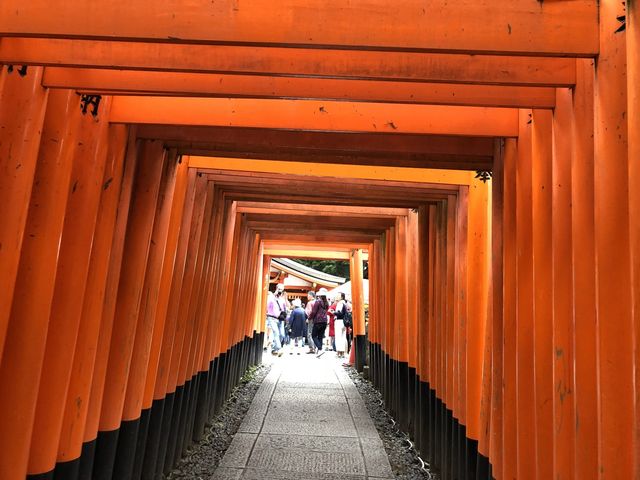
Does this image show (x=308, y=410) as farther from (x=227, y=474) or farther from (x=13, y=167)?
(x=13, y=167)

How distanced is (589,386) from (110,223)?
2832mm

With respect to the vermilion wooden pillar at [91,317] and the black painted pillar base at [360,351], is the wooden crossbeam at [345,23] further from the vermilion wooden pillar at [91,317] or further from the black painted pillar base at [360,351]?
the black painted pillar base at [360,351]

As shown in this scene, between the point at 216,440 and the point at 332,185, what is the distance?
3.53 meters

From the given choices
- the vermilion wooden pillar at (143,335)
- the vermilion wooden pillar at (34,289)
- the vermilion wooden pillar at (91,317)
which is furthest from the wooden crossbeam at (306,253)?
the vermilion wooden pillar at (34,289)

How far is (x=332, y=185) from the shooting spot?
5656 millimetres

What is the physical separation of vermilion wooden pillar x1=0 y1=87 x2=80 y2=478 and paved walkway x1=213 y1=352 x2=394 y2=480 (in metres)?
2.96

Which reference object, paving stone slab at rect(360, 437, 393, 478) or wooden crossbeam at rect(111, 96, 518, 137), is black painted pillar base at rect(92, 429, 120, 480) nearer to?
wooden crossbeam at rect(111, 96, 518, 137)

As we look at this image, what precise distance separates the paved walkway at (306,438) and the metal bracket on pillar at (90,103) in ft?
12.0

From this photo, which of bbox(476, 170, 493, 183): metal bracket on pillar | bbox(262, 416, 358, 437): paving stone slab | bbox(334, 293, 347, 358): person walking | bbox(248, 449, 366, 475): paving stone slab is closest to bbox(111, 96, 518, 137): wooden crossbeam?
bbox(476, 170, 493, 183): metal bracket on pillar

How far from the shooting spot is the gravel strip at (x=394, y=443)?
5.76m

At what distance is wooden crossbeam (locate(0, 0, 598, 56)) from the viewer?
215 centimetres

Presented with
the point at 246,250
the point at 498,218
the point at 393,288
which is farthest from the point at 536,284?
the point at 246,250

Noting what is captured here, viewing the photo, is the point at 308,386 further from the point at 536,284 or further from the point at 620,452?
the point at 620,452

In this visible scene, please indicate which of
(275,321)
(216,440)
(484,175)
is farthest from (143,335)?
(275,321)
